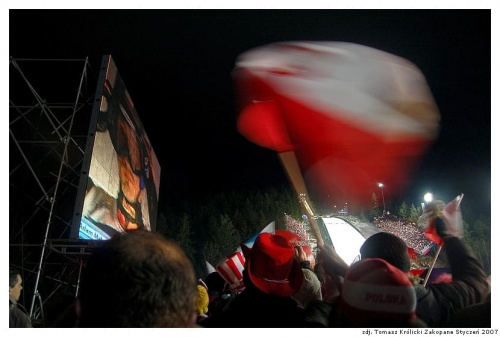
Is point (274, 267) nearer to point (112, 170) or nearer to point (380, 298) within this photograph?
point (380, 298)

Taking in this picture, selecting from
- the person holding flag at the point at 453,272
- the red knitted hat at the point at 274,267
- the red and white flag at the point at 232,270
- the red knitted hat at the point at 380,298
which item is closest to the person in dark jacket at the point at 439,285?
the person holding flag at the point at 453,272

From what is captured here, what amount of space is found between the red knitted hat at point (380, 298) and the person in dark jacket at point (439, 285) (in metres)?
0.60

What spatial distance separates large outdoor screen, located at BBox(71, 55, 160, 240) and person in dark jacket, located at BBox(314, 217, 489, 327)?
4.88 metres

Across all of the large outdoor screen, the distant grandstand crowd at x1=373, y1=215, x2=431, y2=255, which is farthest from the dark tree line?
the large outdoor screen

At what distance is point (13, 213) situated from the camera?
26.1 feet

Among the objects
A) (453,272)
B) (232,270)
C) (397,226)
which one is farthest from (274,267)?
(397,226)

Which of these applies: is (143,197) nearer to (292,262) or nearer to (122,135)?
(122,135)

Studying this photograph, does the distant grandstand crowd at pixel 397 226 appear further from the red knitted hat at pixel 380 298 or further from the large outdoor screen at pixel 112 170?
the red knitted hat at pixel 380 298

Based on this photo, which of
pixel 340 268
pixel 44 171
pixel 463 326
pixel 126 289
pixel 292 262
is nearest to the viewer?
pixel 126 289

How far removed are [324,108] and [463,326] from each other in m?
6.26

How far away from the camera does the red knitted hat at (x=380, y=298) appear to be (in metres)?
1.38

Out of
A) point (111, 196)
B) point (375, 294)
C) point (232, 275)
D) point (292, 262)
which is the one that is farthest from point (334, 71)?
point (375, 294)

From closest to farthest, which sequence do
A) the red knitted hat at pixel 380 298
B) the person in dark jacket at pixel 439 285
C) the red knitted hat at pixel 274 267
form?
1. the red knitted hat at pixel 380 298
2. the person in dark jacket at pixel 439 285
3. the red knitted hat at pixel 274 267

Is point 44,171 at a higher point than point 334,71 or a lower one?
lower
